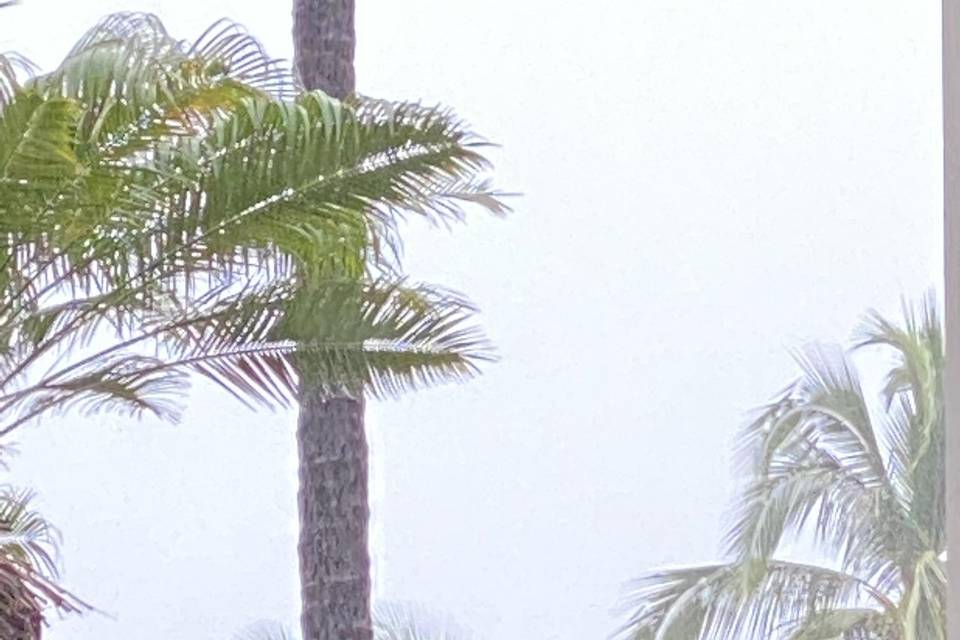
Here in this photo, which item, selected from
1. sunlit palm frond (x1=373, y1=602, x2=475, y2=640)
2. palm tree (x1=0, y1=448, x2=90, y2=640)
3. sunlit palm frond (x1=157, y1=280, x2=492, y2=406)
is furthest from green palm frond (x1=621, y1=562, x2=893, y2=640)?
palm tree (x1=0, y1=448, x2=90, y2=640)

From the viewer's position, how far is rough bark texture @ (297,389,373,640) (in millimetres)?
4793

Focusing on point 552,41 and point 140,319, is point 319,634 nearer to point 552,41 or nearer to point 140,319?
point 140,319

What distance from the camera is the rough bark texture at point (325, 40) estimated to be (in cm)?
475

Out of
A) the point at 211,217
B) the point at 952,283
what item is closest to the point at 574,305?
the point at 211,217

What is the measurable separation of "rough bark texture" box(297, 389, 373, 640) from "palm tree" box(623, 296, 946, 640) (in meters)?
0.94

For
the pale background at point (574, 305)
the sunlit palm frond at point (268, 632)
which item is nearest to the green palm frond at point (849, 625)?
the pale background at point (574, 305)

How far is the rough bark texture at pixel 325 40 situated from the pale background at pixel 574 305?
224 mm

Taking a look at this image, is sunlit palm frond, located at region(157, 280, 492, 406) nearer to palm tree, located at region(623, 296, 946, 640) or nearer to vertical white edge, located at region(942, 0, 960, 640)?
palm tree, located at region(623, 296, 946, 640)

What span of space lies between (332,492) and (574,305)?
1000 millimetres

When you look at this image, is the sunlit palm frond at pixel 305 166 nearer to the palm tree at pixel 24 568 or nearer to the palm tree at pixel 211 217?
the palm tree at pixel 211 217

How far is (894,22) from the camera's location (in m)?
5.23

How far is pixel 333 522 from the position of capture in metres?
4.79

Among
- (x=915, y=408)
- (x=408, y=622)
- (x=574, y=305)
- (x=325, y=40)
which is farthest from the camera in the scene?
(x=915, y=408)

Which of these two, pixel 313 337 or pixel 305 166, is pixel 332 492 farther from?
pixel 305 166
